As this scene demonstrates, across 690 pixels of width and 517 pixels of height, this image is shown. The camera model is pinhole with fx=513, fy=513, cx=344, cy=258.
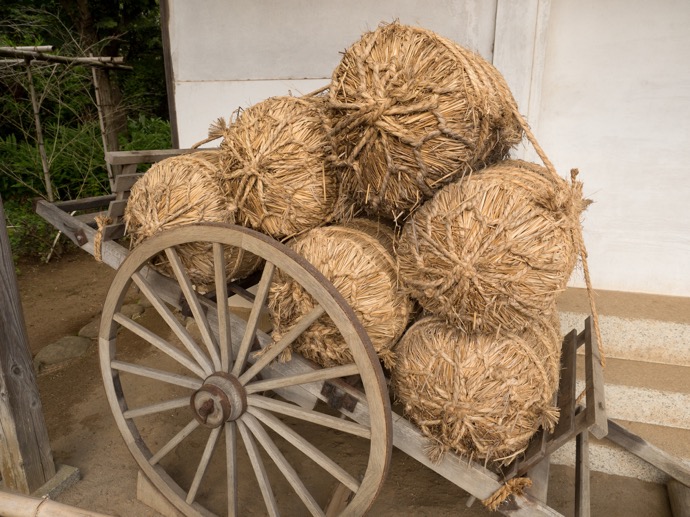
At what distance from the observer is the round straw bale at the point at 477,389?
5.08 ft

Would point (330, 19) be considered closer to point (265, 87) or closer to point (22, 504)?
point (265, 87)

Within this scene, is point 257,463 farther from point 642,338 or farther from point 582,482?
point 642,338

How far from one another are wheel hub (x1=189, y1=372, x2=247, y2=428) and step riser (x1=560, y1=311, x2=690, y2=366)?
2211 millimetres

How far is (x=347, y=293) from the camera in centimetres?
165

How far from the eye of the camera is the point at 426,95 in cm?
150

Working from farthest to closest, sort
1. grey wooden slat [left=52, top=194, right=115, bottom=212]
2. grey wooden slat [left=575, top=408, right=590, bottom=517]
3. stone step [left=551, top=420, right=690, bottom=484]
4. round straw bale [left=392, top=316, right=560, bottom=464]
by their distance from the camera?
stone step [left=551, top=420, right=690, bottom=484], grey wooden slat [left=52, top=194, right=115, bottom=212], grey wooden slat [left=575, top=408, right=590, bottom=517], round straw bale [left=392, top=316, right=560, bottom=464]

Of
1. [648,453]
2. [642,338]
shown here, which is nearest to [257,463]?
[648,453]

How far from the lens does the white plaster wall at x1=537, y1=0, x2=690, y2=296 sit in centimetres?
319

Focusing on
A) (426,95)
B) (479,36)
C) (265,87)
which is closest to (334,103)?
(426,95)

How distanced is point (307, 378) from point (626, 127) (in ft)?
9.34

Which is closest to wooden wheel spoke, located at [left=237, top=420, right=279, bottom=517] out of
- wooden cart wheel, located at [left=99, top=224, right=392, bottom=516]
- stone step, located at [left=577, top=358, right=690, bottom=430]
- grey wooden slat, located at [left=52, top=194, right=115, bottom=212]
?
wooden cart wheel, located at [left=99, top=224, right=392, bottom=516]

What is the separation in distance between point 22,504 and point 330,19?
10.8 feet

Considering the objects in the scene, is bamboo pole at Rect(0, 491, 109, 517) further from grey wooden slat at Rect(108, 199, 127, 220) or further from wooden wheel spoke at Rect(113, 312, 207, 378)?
grey wooden slat at Rect(108, 199, 127, 220)

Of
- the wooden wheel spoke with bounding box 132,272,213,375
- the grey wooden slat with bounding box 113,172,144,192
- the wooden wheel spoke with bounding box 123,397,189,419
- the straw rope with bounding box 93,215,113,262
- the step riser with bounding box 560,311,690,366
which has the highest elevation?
the grey wooden slat with bounding box 113,172,144,192
